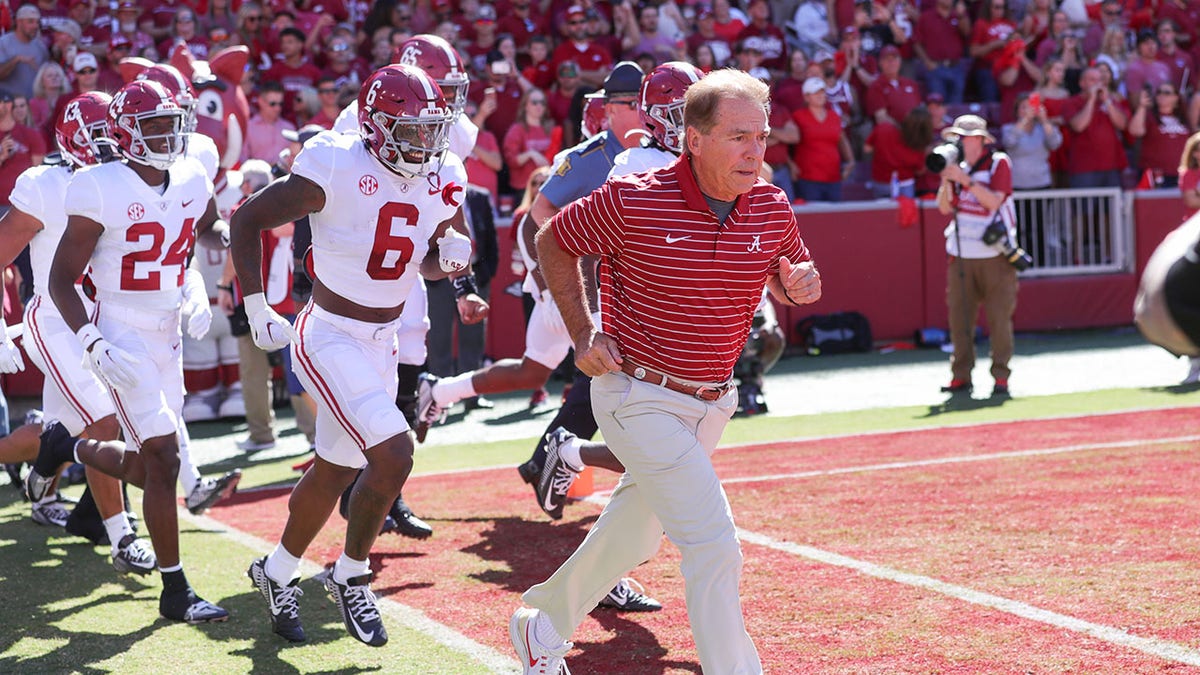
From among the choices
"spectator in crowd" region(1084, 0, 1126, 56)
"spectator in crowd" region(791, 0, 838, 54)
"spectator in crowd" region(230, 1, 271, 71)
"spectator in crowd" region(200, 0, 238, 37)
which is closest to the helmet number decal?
"spectator in crowd" region(230, 1, 271, 71)

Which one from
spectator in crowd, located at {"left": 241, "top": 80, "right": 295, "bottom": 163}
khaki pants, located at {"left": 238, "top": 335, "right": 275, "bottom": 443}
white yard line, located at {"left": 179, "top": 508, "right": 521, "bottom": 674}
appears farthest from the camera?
spectator in crowd, located at {"left": 241, "top": 80, "right": 295, "bottom": 163}

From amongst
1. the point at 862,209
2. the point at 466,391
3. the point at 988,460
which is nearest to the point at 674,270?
the point at 466,391

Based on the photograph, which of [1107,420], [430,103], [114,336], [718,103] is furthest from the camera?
[1107,420]

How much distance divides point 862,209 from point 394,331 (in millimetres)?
10245

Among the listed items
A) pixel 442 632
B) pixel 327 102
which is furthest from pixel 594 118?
pixel 327 102

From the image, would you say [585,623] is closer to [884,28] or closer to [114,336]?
[114,336]

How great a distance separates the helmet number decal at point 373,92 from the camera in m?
5.25

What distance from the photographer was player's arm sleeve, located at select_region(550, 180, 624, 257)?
13.8 feet

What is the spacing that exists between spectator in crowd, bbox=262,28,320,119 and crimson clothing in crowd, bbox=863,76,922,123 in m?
6.30

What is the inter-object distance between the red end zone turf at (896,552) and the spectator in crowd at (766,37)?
8.08 metres

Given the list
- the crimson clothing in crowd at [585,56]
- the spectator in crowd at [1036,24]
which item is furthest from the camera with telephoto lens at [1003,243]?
the spectator in crowd at [1036,24]

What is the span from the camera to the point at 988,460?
8.58 meters

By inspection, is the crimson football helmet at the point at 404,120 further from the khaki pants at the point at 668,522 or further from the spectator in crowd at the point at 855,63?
the spectator in crowd at the point at 855,63

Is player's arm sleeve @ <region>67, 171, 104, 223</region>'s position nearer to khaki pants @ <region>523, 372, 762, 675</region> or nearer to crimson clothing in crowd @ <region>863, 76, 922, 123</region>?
khaki pants @ <region>523, 372, 762, 675</region>
